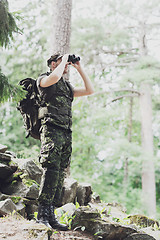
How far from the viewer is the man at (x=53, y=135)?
300cm

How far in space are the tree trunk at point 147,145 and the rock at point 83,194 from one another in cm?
596

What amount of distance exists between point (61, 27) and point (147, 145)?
764 cm

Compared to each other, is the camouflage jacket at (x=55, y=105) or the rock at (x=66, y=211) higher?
the camouflage jacket at (x=55, y=105)

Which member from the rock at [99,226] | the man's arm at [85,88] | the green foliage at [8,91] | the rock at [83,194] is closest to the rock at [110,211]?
the rock at [83,194]

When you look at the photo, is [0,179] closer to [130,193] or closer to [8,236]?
[8,236]

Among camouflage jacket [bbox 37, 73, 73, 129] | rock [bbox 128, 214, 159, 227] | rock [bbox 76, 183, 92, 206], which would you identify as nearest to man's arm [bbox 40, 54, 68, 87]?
camouflage jacket [bbox 37, 73, 73, 129]

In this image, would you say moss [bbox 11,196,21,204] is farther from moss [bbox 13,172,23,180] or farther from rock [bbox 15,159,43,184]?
rock [bbox 15,159,43,184]

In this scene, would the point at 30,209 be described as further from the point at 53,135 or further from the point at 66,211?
the point at 53,135

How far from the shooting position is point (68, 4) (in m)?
6.18

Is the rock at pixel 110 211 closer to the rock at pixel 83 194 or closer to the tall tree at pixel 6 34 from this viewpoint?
the rock at pixel 83 194

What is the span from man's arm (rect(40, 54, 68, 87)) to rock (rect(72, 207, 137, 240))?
66.0 inches

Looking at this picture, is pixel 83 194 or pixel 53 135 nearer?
pixel 53 135

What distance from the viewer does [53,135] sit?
3.11 m

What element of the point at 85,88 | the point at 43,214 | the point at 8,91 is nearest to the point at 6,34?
the point at 8,91
